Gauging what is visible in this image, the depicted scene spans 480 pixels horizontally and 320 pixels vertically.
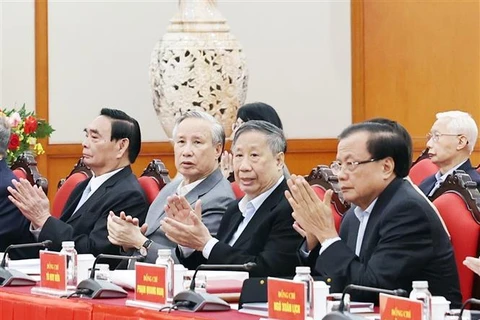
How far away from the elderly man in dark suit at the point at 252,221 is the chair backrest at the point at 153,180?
0.79 meters

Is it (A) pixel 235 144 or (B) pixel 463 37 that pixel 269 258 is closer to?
(A) pixel 235 144

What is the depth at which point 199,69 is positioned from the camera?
7.86 meters

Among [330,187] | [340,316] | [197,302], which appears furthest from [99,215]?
[340,316]

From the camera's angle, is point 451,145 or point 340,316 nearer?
point 340,316

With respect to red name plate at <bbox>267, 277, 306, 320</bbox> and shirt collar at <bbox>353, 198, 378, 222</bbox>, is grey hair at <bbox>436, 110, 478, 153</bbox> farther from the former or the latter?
red name plate at <bbox>267, 277, 306, 320</bbox>

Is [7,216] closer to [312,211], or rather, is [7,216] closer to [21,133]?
[21,133]

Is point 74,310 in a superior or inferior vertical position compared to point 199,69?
inferior

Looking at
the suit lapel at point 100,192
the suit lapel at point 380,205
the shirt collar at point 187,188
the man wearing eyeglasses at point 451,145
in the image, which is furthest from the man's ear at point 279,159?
the man wearing eyeglasses at point 451,145

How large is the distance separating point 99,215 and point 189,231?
903 millimetres

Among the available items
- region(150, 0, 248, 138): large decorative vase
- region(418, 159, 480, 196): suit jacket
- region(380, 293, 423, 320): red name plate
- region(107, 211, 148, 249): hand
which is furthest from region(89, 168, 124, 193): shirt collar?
region(150, 0, 248, 138): large decorative vase

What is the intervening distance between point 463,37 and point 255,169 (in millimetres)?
4800

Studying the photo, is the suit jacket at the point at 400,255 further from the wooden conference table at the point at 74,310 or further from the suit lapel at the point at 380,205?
the wooden conference table at the point at 74,310

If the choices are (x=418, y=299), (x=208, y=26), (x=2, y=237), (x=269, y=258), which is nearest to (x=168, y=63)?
(x=208, y=26)

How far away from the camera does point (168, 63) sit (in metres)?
7.95
